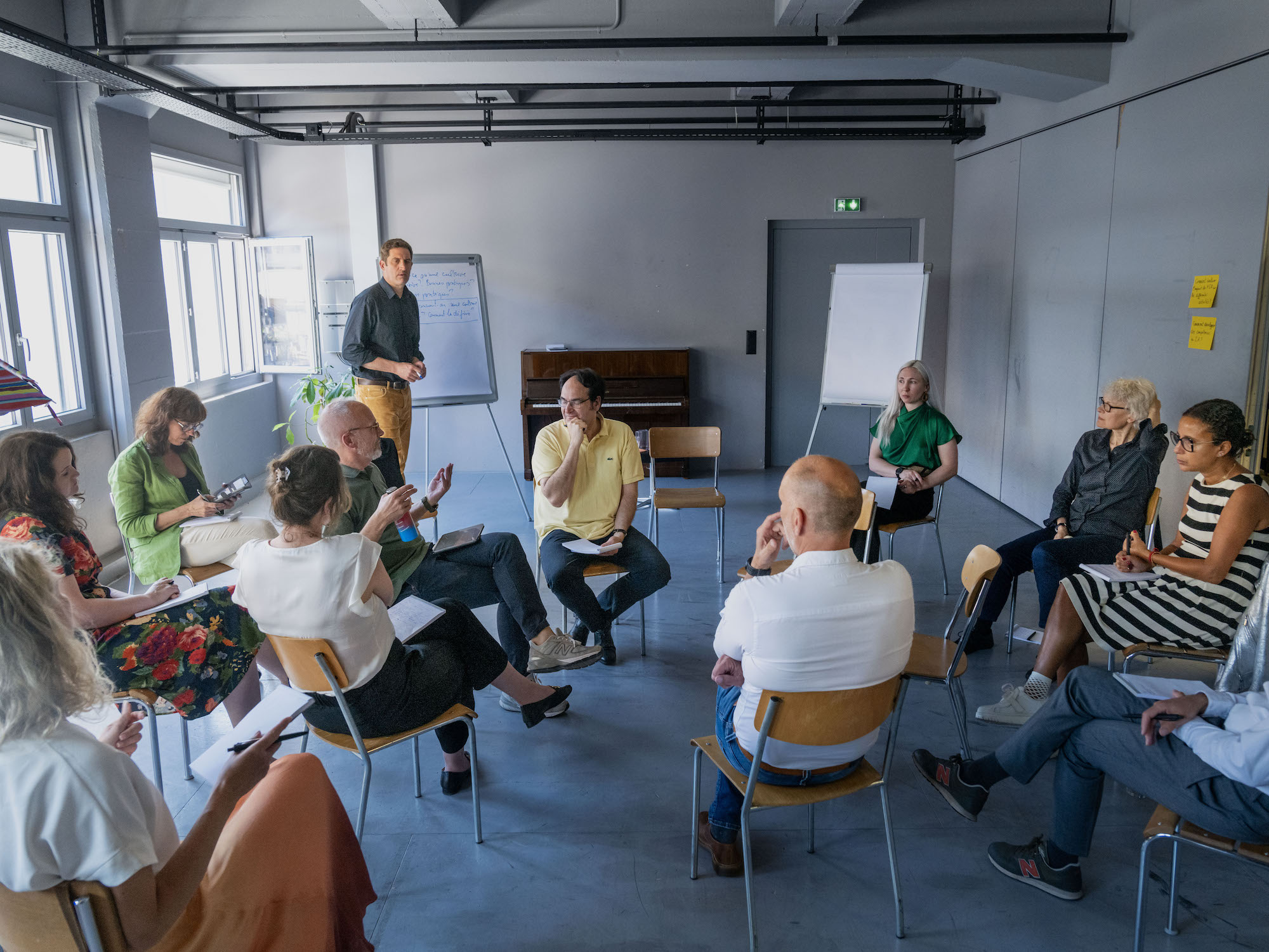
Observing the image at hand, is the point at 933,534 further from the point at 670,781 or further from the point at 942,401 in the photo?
the point at 670,781

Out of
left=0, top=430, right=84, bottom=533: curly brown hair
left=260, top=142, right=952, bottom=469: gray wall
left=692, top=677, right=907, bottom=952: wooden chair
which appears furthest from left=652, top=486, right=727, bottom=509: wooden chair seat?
left=260, top=142, right=952, bottom=469: gray wall

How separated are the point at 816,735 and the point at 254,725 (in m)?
Result: 1.30

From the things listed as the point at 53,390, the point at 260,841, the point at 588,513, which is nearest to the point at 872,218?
the point at 588,513

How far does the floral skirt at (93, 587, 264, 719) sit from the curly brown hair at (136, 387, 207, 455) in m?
1.04

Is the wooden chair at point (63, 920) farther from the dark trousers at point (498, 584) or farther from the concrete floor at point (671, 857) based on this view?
the dark trousers at point (498, 584)

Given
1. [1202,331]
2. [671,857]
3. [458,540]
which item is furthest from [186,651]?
[1202,331]

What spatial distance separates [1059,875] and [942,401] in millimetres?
6081

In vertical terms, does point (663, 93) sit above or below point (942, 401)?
above

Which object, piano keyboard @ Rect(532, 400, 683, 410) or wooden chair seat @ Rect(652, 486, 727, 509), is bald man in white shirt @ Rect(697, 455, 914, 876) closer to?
wooden chair seat @ Rect(652, 486, 727, 509)

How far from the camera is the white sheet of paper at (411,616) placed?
2643 mm

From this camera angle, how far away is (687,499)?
5043mm

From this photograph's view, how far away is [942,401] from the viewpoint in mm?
8031

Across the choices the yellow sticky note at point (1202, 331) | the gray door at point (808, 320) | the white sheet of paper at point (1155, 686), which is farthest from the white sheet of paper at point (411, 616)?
the gray door at point (808, 320)

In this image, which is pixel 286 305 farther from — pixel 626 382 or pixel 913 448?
pixel 913 448
